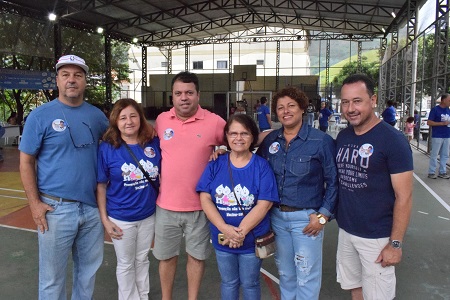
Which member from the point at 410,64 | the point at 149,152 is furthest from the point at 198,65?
the point at 149,152

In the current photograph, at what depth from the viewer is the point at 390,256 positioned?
215 cm

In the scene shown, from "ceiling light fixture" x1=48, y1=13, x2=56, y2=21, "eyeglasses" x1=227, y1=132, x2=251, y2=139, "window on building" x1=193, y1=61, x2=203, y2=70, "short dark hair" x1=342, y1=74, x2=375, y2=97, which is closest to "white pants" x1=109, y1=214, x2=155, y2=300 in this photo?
"eyeglasses" x1=227, y1=132, x2=251, y2=139

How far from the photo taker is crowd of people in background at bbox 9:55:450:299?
2.21 meters

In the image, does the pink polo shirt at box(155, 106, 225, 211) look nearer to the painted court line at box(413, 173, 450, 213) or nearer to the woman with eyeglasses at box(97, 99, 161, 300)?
the woman with eyeglasses at box(97, 99, 161, 300)

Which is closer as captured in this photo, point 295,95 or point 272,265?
point 295,95

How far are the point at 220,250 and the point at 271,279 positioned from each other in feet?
4.41

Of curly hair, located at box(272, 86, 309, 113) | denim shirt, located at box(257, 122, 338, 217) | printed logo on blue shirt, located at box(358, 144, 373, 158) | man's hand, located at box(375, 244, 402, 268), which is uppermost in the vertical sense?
curly hair, located at box(272, 86, 309, 113)

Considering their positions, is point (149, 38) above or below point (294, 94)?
above

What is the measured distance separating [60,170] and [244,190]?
121cm

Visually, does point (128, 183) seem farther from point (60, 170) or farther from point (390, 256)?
point (390, 256)

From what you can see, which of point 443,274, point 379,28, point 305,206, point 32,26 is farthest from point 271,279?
point 379,28

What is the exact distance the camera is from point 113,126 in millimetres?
2621

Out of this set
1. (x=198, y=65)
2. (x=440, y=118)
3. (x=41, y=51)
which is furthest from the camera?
(x=198, y=65)

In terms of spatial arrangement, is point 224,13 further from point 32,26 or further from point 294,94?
point 294,94
